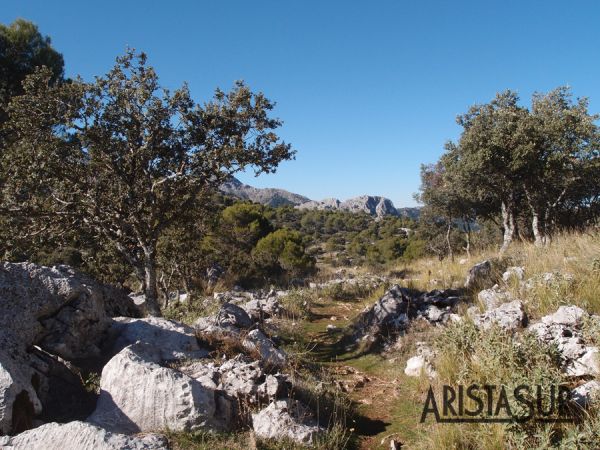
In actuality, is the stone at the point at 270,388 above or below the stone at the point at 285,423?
above

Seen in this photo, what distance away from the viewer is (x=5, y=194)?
8406 mm

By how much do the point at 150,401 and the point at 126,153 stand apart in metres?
5.89

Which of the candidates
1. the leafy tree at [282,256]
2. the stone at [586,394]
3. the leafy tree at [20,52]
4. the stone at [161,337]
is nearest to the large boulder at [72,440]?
the stone at [161,337]

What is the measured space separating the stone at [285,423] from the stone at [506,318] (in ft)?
11.2

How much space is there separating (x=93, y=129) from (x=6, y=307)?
4265 mm

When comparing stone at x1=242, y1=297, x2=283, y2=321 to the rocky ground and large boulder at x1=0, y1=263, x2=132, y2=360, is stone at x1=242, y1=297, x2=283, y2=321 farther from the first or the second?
large boulder at x1=0, y1=263, x2=132, y2=360

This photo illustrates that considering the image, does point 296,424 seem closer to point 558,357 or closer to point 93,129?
point 558,357

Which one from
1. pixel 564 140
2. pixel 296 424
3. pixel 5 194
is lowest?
pixel 296 424

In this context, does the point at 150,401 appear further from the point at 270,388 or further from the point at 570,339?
the point at 570,339

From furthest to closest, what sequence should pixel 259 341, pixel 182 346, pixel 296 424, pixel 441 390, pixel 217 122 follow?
pixel 217 122
pixel 259 341
pixel 182 346
pixel 441 390
pixel 296 424

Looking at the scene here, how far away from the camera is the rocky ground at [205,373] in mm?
4723

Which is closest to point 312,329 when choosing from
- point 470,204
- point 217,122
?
point 217,122

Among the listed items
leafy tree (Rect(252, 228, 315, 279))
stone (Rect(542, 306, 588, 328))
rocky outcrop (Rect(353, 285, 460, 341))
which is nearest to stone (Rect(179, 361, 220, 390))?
rocky outcrop (Rect(353, 285, 460, 341))

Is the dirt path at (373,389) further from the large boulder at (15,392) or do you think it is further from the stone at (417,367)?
the large boulder at (15,392)
